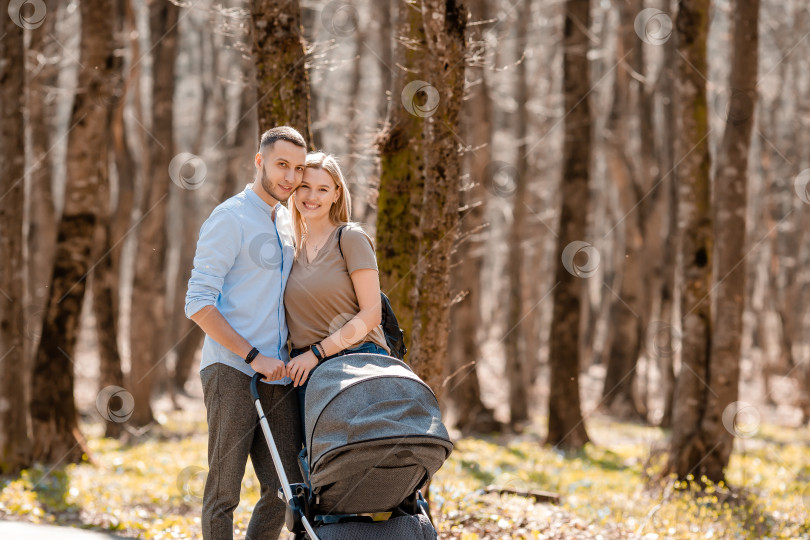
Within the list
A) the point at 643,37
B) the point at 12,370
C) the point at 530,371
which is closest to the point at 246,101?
the point at 643,37

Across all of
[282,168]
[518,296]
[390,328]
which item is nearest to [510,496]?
[390,328]

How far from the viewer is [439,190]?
5582mm

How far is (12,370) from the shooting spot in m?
8.84

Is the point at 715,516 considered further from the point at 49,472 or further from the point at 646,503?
the point at 49,472

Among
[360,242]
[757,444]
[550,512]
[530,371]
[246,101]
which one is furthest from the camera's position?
[530,371]

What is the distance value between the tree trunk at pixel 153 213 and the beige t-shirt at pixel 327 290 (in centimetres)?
957

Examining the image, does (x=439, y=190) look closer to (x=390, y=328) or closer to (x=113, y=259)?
(x=390, y=328)

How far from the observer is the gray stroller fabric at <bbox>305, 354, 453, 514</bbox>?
3535mm

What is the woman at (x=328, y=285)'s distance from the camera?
157 inches

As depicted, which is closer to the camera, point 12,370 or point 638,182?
point 12,370

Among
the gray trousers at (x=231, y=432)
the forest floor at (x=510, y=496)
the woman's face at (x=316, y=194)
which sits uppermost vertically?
the woman's face at (x=316, y=194)

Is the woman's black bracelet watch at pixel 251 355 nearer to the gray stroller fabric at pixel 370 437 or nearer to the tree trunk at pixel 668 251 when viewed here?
the gray stroller fabric at pixel 370 437

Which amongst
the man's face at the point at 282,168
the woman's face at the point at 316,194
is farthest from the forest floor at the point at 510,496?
the man's face at the point at 282,168

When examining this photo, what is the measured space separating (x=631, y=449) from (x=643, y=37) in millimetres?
7465
